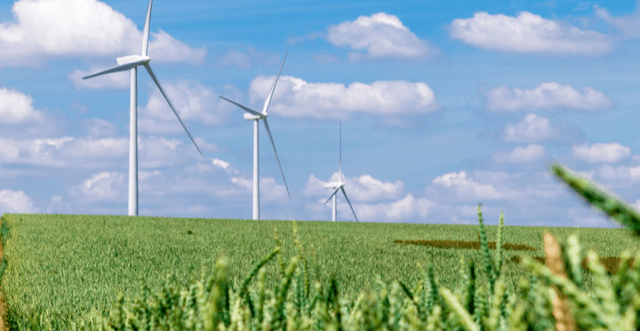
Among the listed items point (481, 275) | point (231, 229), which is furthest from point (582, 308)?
point (231, 229)

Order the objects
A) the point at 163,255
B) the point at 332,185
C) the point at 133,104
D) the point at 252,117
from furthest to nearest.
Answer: the point at 332,185, the point at 252,117, the point at 133,104, the point at 163,255

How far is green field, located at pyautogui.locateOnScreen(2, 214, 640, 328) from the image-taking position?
27.8 ft

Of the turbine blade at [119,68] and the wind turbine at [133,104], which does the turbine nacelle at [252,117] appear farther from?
the turbine blade at [119,68]

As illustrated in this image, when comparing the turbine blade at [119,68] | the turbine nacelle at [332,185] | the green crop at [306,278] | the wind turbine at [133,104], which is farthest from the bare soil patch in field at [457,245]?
the turbine nacelle at [332,185]

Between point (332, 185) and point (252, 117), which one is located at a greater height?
point (252, 117)

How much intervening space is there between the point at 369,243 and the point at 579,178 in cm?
1516

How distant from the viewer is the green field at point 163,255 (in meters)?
8.46

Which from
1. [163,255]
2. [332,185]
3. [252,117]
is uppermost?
[252,117]

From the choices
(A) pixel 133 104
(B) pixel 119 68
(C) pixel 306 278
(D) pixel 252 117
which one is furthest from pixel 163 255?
(D) pixel 252 117

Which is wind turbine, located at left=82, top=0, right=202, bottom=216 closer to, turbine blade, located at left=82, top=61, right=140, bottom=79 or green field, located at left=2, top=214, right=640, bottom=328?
turbine blade, located at left=82, top=61, right=140, bottom=79

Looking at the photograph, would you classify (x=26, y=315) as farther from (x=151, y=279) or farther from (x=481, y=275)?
(x=481, y=275)

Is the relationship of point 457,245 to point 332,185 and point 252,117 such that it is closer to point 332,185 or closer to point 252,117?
point 252,117

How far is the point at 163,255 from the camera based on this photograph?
12.7 metres

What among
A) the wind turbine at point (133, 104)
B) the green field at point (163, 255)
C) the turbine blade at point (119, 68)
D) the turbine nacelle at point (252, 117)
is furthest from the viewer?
the turbine nacelle at point (252, 117)
